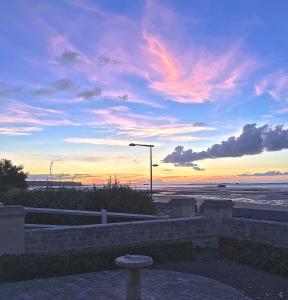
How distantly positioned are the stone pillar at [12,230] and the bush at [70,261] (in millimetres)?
559

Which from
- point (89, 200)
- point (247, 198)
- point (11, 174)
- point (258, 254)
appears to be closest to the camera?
point (258, 254)

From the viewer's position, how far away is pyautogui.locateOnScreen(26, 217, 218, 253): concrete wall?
13008 millimetres

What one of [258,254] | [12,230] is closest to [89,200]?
[12,230]

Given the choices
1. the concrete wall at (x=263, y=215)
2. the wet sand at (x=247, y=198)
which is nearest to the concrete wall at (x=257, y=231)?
the concrete wall at (x=263, y=215)

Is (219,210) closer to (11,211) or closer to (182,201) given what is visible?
(182,201)

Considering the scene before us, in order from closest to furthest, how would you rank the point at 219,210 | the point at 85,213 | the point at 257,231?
1. the point at 257,231
2. the point at 85,213
3. the point at 219,210

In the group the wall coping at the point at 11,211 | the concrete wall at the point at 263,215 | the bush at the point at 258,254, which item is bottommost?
the bush at the point at 258,254

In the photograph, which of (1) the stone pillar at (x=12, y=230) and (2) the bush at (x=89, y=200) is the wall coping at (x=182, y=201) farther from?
(1) the stone pillar at (x=12, y=230)

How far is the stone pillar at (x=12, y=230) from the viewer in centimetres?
1226

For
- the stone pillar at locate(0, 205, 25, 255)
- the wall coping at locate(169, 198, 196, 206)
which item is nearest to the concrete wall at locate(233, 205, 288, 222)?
the wall coping at locate(169, 198, 196, 206)

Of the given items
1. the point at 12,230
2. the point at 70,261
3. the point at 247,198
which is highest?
the point at 247,198

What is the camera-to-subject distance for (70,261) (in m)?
12.1

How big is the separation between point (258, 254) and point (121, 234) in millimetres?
3835

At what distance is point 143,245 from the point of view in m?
13.6
